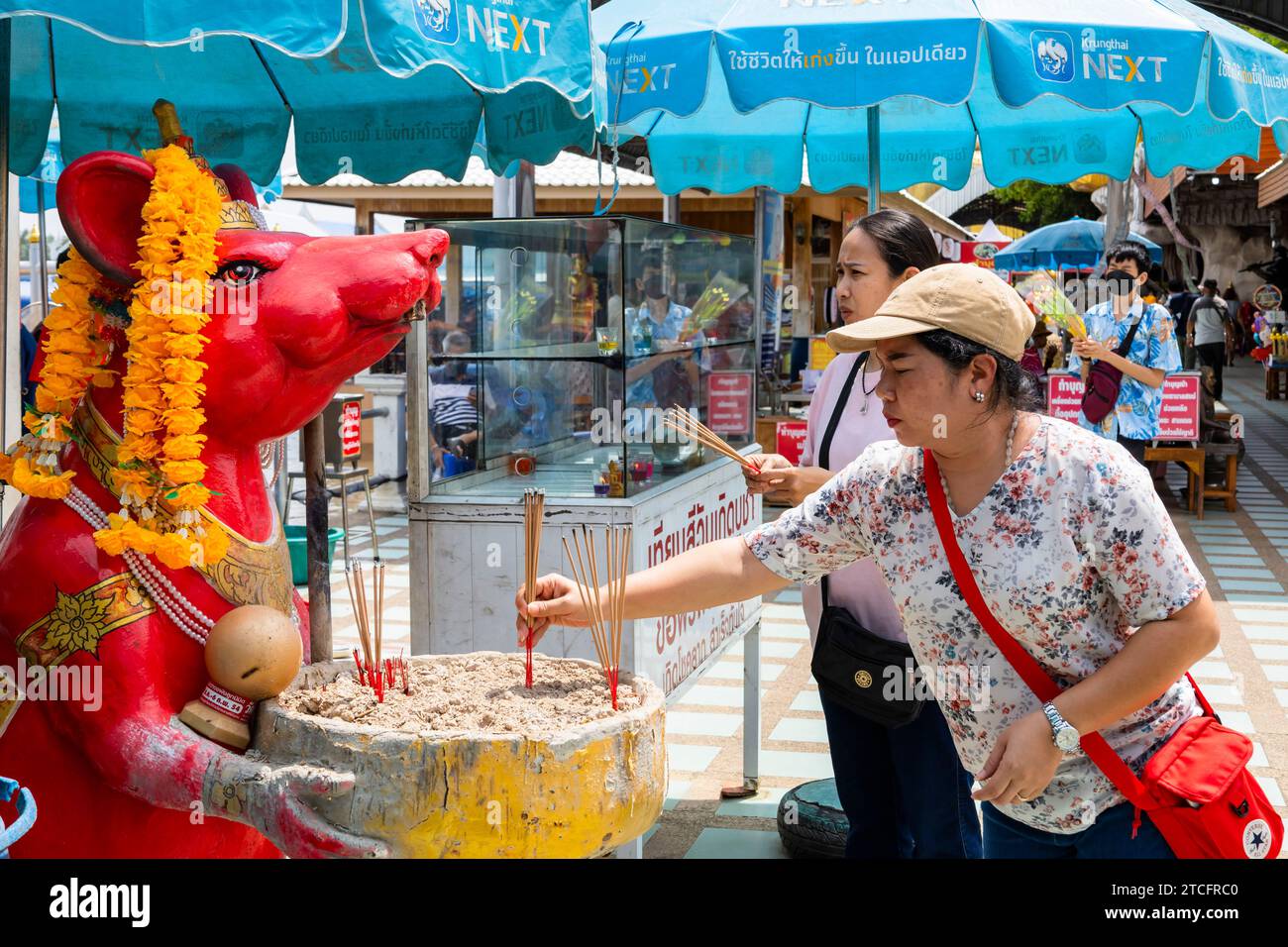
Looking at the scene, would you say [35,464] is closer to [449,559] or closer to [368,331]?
[368,331]

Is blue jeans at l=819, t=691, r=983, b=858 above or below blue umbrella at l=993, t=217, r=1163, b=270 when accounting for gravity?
below

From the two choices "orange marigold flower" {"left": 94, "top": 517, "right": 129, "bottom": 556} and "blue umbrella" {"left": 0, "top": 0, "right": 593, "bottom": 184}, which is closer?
"orange marigold flower" {"left": 94, "top": 517, "right": 129, "bottom": 556}

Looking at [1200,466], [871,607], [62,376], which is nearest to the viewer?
[62,376]

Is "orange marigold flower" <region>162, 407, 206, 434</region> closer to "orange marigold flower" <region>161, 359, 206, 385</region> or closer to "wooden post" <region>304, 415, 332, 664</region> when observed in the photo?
"orange marigold flower" <region>161, 359, 206, 385</region>

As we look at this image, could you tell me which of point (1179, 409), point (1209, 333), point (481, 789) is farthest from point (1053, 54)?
point (1209, 333)

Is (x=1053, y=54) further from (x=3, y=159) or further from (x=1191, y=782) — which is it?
(x=3, y=159)

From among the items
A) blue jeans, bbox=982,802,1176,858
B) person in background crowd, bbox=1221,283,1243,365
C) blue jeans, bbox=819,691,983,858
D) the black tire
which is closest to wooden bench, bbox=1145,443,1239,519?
the black tire

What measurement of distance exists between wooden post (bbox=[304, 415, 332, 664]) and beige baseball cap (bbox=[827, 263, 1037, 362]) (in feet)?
4.32

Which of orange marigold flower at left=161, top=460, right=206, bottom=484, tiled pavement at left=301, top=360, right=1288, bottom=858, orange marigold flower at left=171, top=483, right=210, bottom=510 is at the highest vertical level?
orange marigold flower at left=161, top=460, right=206, bottom=484

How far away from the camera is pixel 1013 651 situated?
232 cm

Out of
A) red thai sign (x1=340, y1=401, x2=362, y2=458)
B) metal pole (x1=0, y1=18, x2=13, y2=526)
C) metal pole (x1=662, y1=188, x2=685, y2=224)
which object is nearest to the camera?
metal pole (x1=0, y1=18, x2=13, y2=526)

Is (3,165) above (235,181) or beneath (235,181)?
above

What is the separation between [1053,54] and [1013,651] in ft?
9.81

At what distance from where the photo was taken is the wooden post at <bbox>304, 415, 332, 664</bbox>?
3.04 metres
